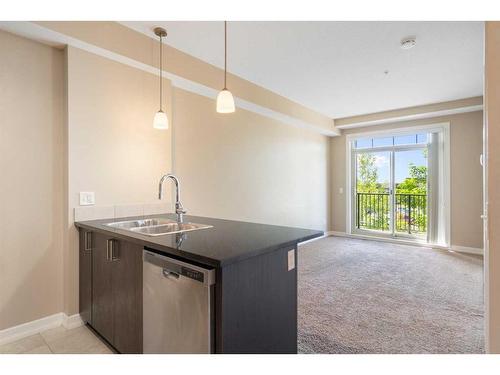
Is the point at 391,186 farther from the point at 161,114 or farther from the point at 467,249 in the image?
the point at 161,114

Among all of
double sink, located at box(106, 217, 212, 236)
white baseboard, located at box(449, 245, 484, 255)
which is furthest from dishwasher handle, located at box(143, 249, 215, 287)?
white baseboard, located at box(449, 245, 484, 255)

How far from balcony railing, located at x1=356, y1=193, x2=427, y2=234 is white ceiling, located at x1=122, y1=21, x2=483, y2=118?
205 centimetres

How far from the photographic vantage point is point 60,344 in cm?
199

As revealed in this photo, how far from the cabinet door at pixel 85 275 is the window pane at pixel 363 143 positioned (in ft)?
18.4

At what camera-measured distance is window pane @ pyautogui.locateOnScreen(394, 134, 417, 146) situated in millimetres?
5379

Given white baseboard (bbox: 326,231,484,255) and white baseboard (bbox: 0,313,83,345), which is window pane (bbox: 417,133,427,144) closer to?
white baseboard (bbox: 326,231,484,255)

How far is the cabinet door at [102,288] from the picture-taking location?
188 centimetres

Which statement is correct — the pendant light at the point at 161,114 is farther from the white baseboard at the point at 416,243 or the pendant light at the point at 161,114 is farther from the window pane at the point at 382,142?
the white baseboard at the point at 416,243

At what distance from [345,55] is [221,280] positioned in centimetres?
291

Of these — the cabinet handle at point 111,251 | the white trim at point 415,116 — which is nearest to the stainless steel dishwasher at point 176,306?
the cabinet handle at point 111,251

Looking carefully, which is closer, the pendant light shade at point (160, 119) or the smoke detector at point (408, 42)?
the pendant light shade at point (160, 119)

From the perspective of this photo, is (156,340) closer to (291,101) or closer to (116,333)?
(116,333)

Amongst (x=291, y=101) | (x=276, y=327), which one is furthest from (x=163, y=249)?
(x=291, y=101)
